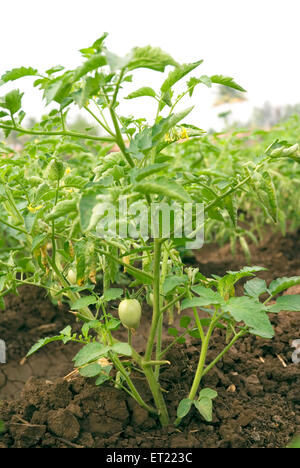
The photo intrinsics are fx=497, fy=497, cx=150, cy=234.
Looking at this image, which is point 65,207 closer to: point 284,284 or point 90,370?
point 90,370

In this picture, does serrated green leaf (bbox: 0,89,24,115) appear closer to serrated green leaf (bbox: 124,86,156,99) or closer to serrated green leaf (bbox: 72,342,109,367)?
serrated green leaf (bbox: 124,86,156,99)

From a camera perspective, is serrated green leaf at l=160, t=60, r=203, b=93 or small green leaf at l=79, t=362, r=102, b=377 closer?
serrated green leaf at l=160, t=60, r=203, b=93

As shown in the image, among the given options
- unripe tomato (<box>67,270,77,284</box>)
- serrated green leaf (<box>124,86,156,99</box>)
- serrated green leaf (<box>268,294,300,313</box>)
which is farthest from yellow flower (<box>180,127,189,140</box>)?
unripe tomato (<box>67,270,77,284</box>)

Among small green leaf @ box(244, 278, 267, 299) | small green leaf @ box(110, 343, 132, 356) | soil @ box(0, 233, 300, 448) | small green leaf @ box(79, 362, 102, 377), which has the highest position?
small green leaf @ box(244, 278, 267, 299)

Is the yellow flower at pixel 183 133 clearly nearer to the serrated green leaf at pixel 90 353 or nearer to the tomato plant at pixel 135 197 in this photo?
the tomato plant at pixel 135 197

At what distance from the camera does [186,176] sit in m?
1.30

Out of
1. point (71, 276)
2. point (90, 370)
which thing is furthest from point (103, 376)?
point (71, 276)

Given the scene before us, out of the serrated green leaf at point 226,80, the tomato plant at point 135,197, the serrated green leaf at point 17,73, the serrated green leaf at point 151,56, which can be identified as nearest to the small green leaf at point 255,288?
the tomato plant at point 135,197

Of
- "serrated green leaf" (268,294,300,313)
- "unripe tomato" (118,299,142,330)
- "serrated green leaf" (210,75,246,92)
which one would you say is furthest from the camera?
"unripe tomato" (118,299,142,330)

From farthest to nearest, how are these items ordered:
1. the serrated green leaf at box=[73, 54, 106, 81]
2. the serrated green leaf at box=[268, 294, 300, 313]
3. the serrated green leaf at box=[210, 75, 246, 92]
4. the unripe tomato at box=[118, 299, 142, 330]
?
the unripe tomato at box=[118, 299, 142, 330] → the serrated green leaf at box=[268, 294, 300, 313] → the serrated green leaf at box=[210, 75, 246, 92] → the serrated green leaf at box=[73, 54, 106, 81]

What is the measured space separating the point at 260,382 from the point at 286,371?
11cm

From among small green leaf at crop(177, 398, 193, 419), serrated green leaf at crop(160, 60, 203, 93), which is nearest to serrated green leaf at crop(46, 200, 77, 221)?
serrated green leaf at crop(160, 60, 203, 93)

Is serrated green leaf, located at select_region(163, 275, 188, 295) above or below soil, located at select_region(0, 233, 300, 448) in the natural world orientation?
above
